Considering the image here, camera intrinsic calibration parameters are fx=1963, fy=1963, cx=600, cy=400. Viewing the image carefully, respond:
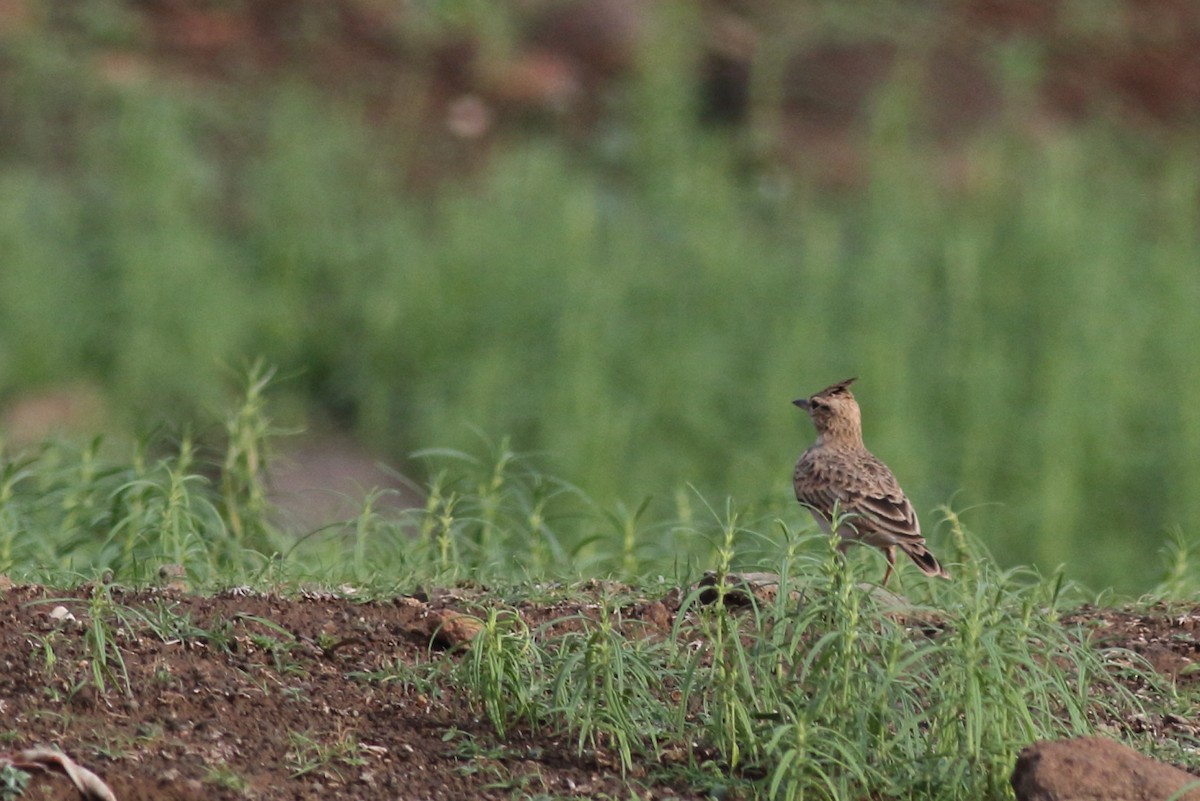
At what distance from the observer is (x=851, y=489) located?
6418 millimetres

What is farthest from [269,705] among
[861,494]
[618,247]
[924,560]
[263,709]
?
[618,247]

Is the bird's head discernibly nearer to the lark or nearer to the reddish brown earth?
the lark

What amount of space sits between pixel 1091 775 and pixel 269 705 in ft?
6.37

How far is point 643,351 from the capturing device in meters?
10.8

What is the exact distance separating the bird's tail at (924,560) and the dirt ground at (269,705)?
0.80 metres

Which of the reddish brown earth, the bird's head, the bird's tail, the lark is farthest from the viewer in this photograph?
the bird's head

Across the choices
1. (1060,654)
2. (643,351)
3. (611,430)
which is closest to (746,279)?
(643,351)

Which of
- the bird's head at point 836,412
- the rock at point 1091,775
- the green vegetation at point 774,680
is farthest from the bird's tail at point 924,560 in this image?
the rock at point 1091,775

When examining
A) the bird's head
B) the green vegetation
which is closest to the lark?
the bird's head

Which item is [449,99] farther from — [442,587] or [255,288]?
[442,587]

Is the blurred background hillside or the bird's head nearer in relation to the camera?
the bird's head

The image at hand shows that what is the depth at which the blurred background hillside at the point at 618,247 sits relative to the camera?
10.4 m

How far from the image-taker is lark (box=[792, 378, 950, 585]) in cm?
618

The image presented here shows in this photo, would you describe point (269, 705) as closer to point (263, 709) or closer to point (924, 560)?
point (263, 709)
